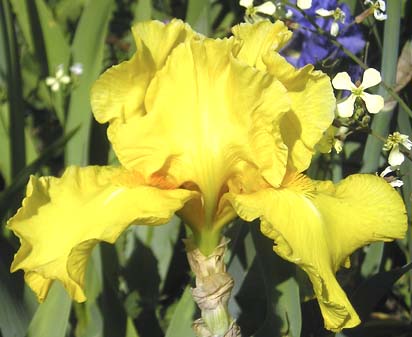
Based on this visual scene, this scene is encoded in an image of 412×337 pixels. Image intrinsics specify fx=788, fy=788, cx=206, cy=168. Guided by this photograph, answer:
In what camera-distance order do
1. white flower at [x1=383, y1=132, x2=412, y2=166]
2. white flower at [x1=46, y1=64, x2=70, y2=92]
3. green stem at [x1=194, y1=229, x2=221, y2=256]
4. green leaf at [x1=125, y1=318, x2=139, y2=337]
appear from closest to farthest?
green stem at [x1=194, y1=229, x2=221, y2=256] < white flower at [x1=383, y1=132, x2=412, y2=166] < green leaf at [x1=125, y1=318, x2=139, y2=337] < white flower at [x1=46, y1=64, x2=70, y2=92]

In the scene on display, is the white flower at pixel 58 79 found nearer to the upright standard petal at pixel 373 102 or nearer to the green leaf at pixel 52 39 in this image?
the green leaf at pixel 52 39

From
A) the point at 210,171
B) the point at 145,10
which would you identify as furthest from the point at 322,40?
the point at 210,171

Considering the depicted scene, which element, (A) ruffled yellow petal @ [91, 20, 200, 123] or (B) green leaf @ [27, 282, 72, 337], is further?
(B) green leaf @ [27, 282, 72, 337]

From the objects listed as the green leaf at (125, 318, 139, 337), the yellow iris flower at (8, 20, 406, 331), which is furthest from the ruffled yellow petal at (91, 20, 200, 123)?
the green leaf at (125, 318, 139, 337)

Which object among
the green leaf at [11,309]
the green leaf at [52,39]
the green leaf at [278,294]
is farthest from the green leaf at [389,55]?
the green leaf at [52,39]

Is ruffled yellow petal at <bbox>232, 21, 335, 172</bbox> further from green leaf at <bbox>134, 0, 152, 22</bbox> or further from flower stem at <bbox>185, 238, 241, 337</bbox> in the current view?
green leaf at <bbox>134, 0, 152, 22</bbox>

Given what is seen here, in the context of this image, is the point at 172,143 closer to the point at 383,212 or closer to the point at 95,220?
the point at 95,220
